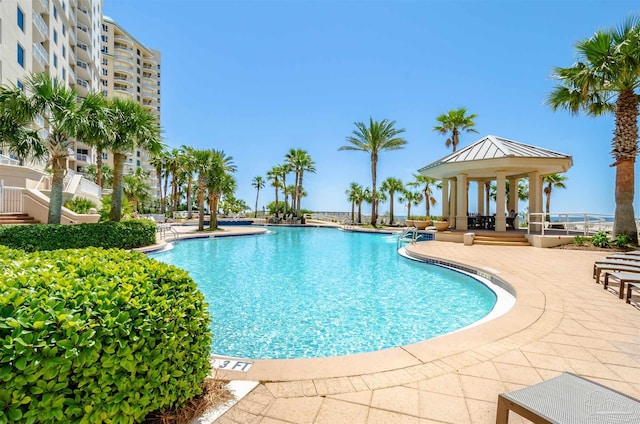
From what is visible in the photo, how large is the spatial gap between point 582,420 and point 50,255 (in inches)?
193

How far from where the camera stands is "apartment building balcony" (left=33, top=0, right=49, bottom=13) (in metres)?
22.9

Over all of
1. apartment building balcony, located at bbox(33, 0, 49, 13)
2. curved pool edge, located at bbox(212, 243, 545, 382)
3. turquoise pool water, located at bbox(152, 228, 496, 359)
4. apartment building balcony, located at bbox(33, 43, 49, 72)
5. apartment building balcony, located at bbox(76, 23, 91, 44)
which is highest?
apartment building balcony, located at bbox(76, 23, 91, 44)

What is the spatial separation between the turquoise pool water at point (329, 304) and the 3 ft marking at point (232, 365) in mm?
1206

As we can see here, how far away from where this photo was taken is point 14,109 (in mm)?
10758

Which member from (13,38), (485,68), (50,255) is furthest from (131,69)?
(50,255)

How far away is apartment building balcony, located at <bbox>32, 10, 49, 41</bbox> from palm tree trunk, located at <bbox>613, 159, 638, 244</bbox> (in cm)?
3747

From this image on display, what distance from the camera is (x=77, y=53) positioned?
3462 cm

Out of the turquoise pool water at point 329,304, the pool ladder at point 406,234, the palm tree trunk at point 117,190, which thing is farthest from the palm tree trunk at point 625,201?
the palm tree trunk at point 117,190

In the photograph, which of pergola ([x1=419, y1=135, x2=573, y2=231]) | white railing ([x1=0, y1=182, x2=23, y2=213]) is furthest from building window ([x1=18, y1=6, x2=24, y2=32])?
pergola ([x1=419, y1=135, x2=573, y2=231])

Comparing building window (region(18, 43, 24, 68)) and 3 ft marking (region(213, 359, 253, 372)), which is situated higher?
building window (region(18, 43, 24, 68))

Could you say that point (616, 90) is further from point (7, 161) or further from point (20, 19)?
point (20, 19)

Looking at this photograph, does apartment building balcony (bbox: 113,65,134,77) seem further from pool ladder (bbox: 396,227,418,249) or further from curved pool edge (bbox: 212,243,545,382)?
curved pool edge (bbox: 212,243,545,382)

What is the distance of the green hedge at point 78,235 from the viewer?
10.4 m

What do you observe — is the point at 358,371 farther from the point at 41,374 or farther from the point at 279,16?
the point at 279,16
